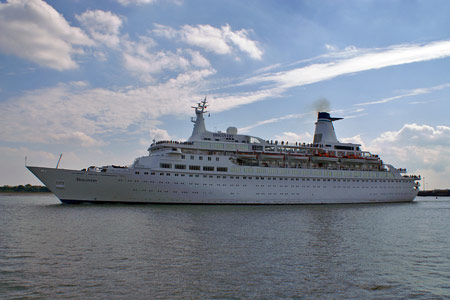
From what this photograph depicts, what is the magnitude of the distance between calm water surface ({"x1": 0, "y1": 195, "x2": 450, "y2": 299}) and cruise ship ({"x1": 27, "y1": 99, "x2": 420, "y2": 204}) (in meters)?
14.2

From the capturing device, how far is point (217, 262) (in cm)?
1320

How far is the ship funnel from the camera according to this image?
183ft

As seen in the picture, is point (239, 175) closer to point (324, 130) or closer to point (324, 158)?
point (324, 158)

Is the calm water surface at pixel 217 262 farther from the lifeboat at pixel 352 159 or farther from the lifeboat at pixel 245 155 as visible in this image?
the lifeboat at pixel 352 159

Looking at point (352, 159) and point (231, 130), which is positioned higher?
point (231, 130)

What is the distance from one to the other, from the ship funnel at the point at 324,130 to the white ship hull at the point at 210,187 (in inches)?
303

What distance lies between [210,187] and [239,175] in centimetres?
440

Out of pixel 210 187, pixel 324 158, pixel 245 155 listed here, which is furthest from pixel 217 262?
pixel 324 158

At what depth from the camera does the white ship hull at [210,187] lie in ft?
118

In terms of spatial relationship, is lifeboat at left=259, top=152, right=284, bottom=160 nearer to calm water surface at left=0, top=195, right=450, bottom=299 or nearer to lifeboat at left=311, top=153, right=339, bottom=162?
lifeboat at left=311, top=153, right=339, bottom=162

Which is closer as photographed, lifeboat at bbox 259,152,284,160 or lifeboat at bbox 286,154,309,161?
lifeboat at bbox 259,152,284,160

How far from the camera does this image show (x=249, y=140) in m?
46.7

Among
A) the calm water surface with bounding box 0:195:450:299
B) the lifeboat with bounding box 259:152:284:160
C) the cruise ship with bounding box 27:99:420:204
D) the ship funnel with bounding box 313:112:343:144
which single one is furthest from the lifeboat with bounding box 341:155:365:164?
the calm water surface with bounding box 0:195:450:299

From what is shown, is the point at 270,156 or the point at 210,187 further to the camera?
the point at 270,156
